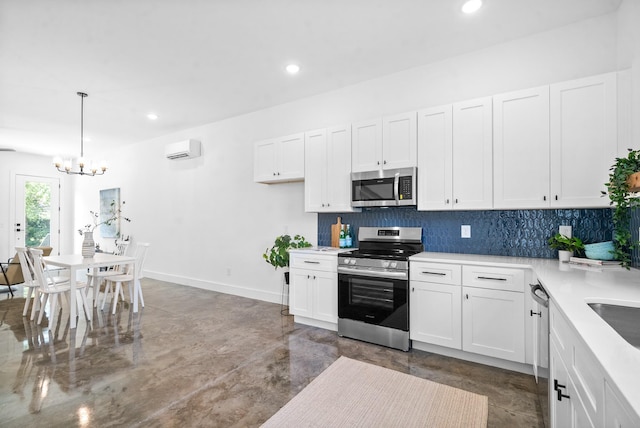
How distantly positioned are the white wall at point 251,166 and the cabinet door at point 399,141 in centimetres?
44

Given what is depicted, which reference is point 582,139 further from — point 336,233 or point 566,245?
point 336,233

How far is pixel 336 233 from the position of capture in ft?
13.0

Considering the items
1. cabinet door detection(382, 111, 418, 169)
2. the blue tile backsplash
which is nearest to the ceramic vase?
the blue tile backsplash

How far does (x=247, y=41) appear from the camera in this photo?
303 cm

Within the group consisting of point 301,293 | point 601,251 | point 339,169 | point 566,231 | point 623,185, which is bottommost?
point 301,293

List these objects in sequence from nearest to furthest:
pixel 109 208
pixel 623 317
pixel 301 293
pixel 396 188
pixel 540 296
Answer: pixel 623 317 < pixel 540 296 < pixel 396 188 < pixel 301 293 < pixel 109 208

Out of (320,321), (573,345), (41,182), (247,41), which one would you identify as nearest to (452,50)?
(247,41)

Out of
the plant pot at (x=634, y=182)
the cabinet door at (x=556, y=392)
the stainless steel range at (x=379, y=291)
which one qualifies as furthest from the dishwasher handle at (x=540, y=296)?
the stainless steel range at (x=379, y=291)

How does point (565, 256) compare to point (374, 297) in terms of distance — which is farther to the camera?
point (374, 297)

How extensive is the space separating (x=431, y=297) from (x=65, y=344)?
3.64m

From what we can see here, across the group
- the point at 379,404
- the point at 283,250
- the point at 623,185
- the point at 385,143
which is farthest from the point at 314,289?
the point at 623,185

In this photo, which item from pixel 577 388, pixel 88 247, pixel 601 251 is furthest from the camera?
pixel 88 247

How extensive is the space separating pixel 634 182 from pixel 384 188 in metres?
1.88

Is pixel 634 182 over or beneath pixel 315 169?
beneath
